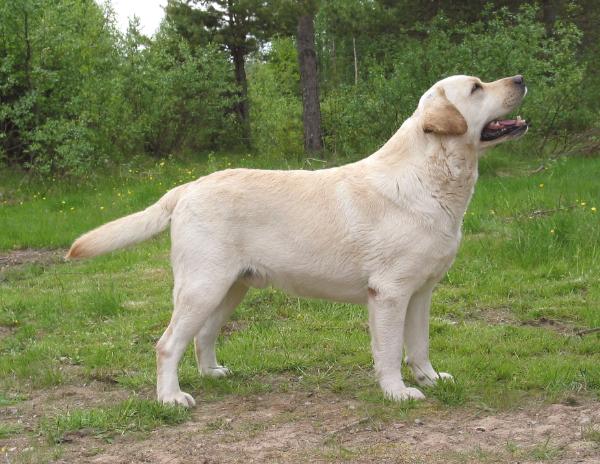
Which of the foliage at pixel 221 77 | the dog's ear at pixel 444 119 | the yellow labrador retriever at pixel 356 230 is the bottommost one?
Result: the yellow labrador retriever at pixel 356 230

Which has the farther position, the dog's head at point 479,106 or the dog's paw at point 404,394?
the dog's head at point 479,106

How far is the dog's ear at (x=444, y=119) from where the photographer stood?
463 cm

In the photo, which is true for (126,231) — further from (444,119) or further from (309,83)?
(309,83)

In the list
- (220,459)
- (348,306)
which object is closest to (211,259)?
(220,459)

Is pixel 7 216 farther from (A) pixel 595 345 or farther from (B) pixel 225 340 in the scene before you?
(A) pixel 595 345

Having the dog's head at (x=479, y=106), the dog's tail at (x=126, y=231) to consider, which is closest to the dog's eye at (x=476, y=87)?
the dog's head at (x=479, y=106)

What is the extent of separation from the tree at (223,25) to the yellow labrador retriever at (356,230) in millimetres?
18327

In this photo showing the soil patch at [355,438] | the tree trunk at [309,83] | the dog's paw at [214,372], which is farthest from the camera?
the tree trunk at [309,83]

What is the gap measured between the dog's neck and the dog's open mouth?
0.13m

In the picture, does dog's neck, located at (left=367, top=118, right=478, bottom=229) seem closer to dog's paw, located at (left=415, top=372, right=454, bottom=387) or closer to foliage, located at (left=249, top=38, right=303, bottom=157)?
dog's paw, located at (left=415, top=372, right=454, bottom=387)

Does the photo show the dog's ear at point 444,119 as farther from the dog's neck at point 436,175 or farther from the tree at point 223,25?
the tree at point 223,25

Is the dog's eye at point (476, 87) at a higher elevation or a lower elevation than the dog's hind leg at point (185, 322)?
higher

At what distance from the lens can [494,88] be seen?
481 centimetres

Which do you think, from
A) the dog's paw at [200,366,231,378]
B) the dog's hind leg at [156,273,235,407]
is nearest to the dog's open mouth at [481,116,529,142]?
the dog's hind leg at [156,273,235,407]
